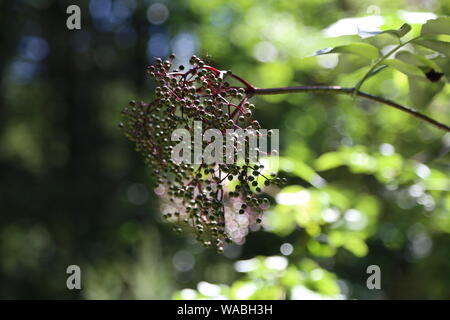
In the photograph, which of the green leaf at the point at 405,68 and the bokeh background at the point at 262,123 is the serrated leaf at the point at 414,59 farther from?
the bokeh background at the point at 262,123

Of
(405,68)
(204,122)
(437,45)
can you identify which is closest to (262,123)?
(405,68)

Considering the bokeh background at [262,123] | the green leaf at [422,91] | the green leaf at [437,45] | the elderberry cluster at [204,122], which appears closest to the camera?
the elderberry cluster at [204,122]

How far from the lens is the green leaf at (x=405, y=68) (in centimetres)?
125

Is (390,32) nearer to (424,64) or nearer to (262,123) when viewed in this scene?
(424,64)

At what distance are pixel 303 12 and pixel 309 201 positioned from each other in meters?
2.07

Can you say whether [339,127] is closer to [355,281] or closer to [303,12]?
[303,12]

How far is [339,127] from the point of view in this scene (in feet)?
11.1

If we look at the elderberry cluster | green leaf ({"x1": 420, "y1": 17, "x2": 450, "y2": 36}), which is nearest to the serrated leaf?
green leaf ({"x1": 420, "y1": 17, "x2": 450, "y2": 36})

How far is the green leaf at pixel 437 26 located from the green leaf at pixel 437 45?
53 mm

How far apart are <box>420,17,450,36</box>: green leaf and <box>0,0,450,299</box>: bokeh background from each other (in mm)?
175

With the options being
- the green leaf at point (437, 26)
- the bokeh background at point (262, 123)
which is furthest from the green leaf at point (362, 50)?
the green leaf at point (437, 26)

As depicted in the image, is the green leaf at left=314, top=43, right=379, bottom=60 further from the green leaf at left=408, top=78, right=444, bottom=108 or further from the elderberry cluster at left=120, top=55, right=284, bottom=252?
the elderberry cluster at left=120, top=55, right=284, bottom=252

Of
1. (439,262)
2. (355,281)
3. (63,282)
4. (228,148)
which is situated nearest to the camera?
(228,148)
